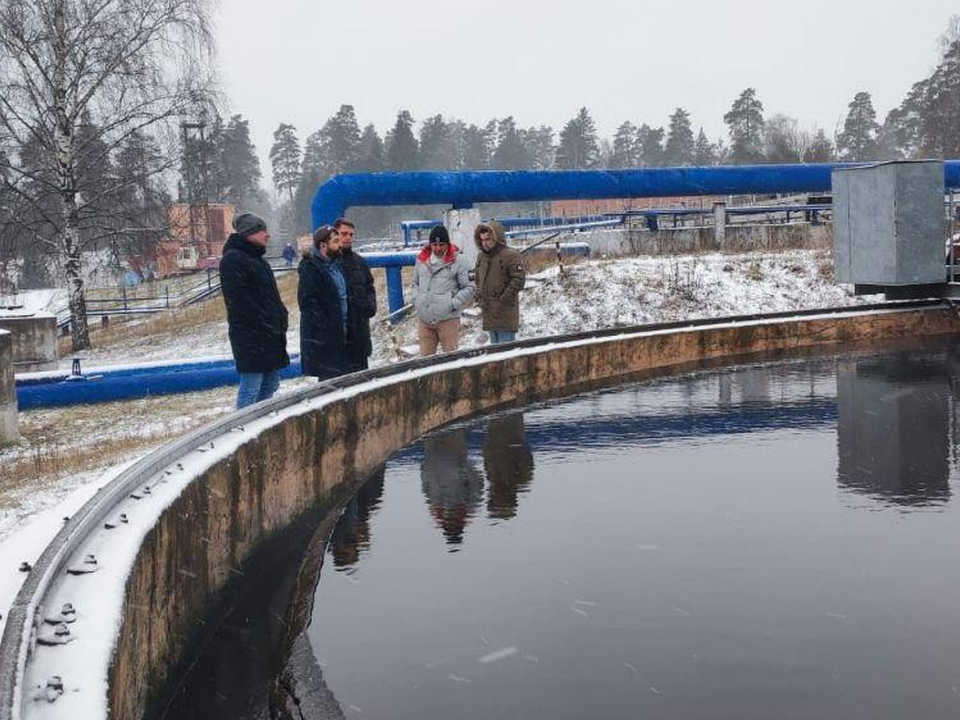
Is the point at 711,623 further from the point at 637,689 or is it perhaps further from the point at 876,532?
the point at 876,532

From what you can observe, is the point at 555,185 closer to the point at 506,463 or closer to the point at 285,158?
the point at 506,463

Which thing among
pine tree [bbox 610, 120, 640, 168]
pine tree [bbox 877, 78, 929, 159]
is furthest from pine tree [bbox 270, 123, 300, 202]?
pine tree [bbox 877, 78, 929, 159]

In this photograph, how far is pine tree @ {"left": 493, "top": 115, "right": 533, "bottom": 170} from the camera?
112m

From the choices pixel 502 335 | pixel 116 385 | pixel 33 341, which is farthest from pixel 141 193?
pixel 502 335

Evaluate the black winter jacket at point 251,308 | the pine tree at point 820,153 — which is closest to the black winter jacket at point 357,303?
the black winter jacket at point 251,308

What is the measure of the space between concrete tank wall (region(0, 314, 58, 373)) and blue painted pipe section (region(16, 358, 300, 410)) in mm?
3697

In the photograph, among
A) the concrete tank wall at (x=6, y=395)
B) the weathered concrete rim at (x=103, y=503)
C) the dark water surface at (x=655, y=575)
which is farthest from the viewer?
the concrete tank wall at (x=6, y=395)

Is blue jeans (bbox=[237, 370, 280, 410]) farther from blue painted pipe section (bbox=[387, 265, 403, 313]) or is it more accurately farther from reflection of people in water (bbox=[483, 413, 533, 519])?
blue painted pipe section (bbox=[387, 265, 403, 313])

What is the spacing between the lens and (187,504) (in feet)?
14.8

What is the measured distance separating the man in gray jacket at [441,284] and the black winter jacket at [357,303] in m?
1.54

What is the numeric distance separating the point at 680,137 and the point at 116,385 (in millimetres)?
98088

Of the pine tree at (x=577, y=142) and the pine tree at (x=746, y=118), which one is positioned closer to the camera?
the pine tree at (x=746, y=118)

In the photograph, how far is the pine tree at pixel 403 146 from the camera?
89.8 m

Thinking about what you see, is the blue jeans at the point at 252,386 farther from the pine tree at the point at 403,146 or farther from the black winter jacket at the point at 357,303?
the pine tree at the point at 403,146
